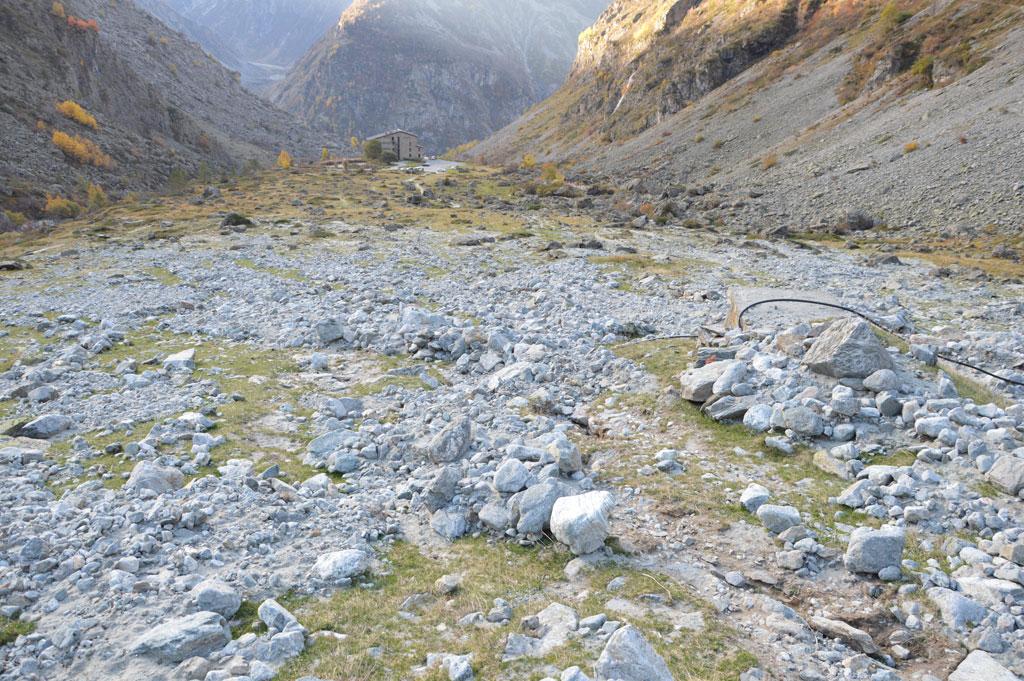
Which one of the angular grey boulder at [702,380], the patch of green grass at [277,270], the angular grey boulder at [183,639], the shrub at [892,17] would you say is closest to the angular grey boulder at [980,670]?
the angular grey boulder at [702,380]

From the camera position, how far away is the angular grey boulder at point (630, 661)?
522 centimetres

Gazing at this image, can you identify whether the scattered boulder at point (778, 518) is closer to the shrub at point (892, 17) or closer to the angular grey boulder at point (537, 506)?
the angular grey boulder at point (537, 506)

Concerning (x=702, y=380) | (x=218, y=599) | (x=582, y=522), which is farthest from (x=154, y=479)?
(x=702, y=380)

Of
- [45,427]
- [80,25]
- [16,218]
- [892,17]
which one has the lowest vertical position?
[45,427]

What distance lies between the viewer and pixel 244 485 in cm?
900

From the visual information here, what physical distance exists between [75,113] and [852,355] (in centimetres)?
11586

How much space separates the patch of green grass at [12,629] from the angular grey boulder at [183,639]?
1.33 m

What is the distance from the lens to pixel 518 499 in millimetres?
8359

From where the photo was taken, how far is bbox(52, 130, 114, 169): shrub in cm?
8175

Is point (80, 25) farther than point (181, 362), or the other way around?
point (80, 25)

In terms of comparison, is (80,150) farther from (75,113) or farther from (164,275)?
(164,275)

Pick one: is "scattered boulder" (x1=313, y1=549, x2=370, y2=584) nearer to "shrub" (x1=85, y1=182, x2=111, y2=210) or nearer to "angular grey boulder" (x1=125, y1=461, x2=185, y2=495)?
"angular grey boulder" (x1=125, y1=461, x2=185, y2=495)

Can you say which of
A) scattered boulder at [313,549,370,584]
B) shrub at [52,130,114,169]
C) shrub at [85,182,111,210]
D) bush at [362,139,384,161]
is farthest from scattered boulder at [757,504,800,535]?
bush at [362,139,384,161]

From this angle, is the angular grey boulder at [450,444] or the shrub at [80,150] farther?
the shrub at [80,150]
